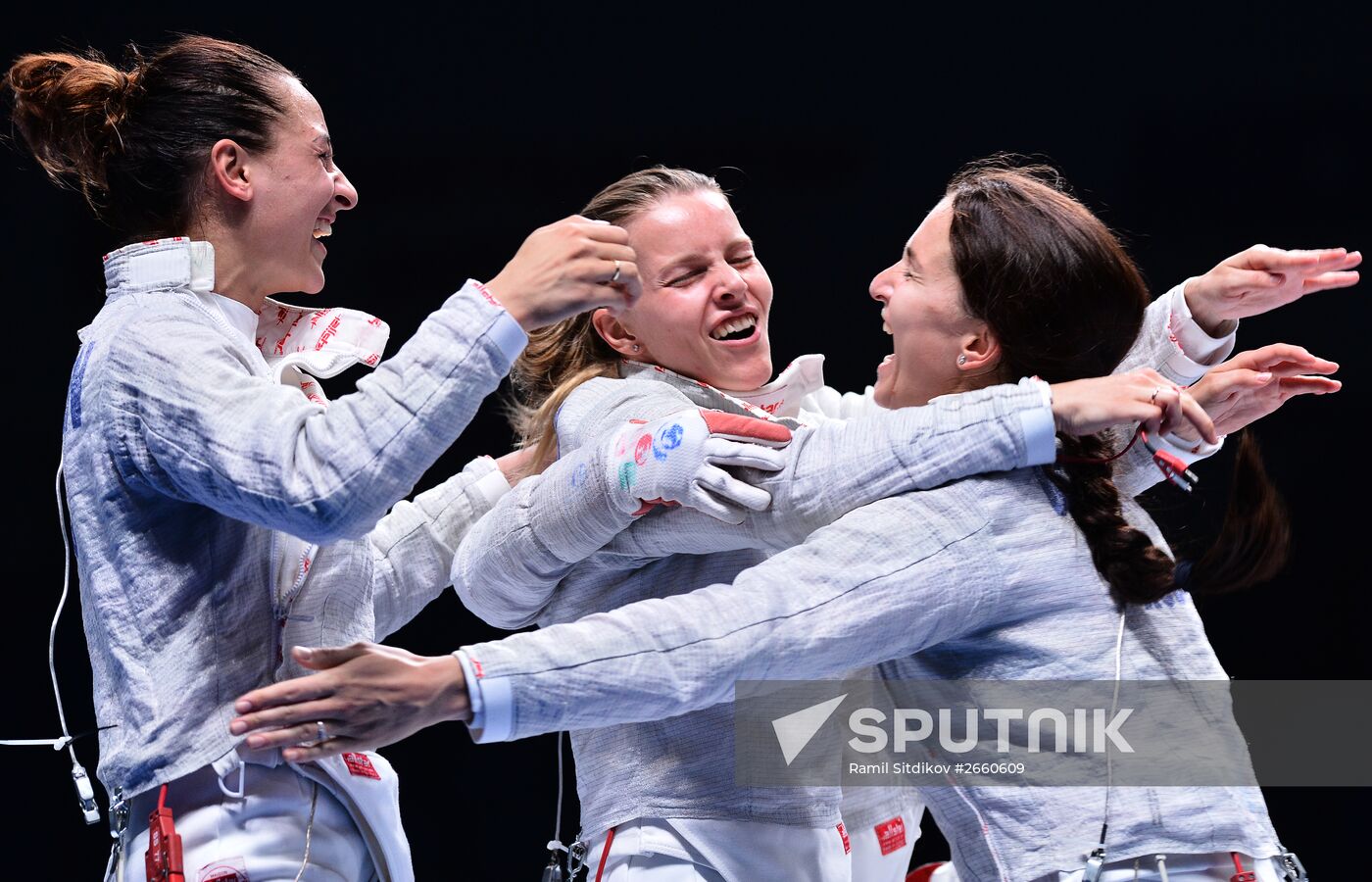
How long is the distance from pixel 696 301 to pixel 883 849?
73 cm

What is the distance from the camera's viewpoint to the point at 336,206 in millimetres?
1743

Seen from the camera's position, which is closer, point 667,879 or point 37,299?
point 667,879

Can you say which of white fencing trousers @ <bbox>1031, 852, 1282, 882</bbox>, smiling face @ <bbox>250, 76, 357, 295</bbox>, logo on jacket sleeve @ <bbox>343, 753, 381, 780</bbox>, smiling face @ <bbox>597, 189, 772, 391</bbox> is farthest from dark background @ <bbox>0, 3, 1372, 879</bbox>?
white fencing trousers @ <bbox>1031, 852, 1282, 882</bbox>

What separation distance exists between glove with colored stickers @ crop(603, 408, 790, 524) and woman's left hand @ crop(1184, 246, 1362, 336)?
2.13 ft

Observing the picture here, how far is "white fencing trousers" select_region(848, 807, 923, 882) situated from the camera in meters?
1.78

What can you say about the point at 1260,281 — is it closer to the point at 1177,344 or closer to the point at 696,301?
the point at 1177,344

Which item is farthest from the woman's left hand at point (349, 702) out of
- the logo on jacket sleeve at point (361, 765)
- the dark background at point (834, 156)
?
the dark background at point (834, 156)

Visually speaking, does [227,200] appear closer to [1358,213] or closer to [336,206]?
[336,206]

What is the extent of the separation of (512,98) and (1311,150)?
189 cm

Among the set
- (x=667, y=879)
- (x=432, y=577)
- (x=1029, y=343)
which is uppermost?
(x=1029, y=343)

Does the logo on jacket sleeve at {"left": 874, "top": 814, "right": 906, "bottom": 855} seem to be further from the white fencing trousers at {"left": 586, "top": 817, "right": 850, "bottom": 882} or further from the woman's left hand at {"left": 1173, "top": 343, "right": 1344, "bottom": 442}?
the woman's left hand at {"left": 1173, "top": 343, "right": 1344, "bottom": 442}

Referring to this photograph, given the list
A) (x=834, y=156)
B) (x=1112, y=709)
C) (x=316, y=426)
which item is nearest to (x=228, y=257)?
(x=316, y=426)

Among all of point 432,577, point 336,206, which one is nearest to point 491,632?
point 432,577

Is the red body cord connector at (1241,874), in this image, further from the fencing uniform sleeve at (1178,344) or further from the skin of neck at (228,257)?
the skin of neck at (228,257)
